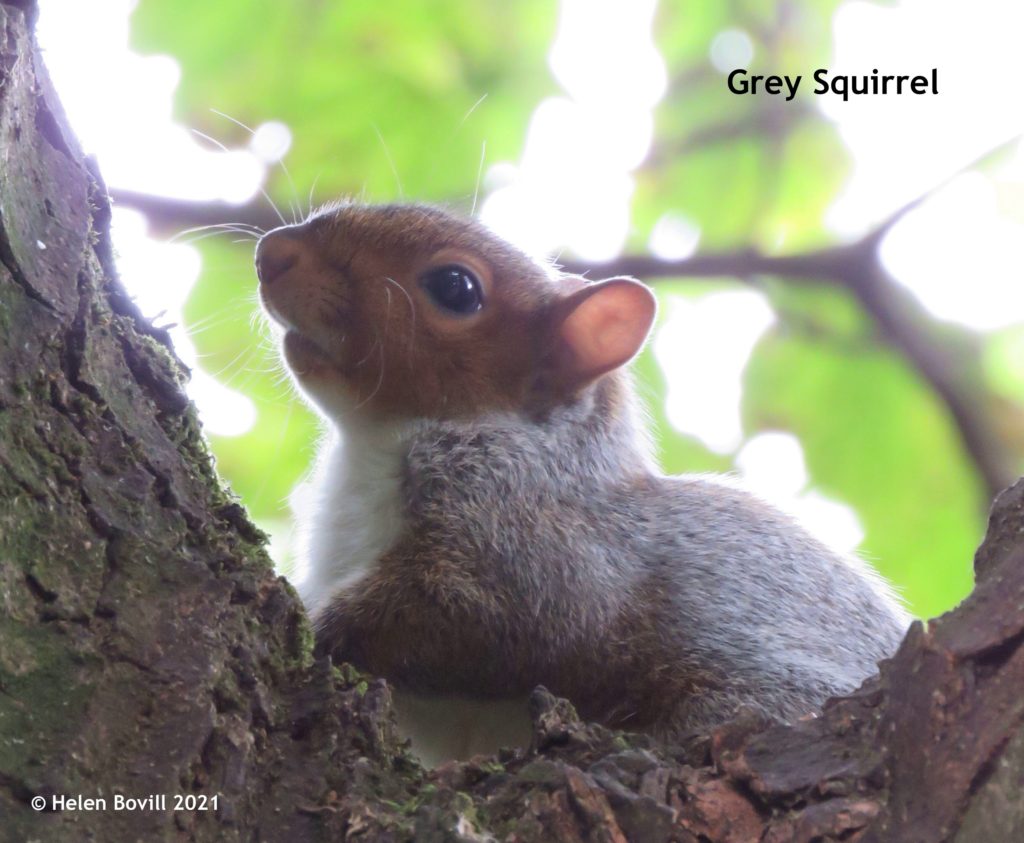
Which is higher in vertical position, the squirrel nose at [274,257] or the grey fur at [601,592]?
the squirrel nose at [274,257]

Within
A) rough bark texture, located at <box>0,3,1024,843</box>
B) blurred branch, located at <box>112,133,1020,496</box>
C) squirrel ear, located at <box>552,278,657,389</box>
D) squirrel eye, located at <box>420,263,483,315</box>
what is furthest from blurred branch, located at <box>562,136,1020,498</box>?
rough bark texture, located at <box>0,3,1024,843</box>

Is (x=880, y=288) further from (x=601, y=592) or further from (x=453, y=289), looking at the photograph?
(x=601, y=592)

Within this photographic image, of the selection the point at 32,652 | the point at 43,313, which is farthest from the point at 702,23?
the point at 32,652

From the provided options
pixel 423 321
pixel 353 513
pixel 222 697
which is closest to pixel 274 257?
pixel 423 321

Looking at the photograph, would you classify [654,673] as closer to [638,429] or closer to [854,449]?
[638,429]

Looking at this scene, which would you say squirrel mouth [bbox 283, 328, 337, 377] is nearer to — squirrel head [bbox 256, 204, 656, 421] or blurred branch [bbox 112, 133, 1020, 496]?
squirrel head [bbox 256, 204, 656, 421]

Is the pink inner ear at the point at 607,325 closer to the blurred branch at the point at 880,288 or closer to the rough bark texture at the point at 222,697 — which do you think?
the blurred branch at the point at 880,288

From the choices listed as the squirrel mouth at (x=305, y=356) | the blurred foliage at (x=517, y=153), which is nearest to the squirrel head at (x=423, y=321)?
the squirrel mouth at (x=305, y=356)

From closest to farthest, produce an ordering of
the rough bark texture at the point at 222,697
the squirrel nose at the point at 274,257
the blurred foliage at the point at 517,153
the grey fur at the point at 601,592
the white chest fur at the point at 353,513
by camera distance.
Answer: the rough bark texture at the point at 222,697
the grey fur at the point at 601,592
the white chest fur at the point at 353,513
the squirrel nose at the point at 274,257
the blurred foliage at the point at 517,153
